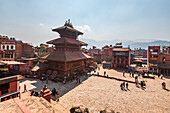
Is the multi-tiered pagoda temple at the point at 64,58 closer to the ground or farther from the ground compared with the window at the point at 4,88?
farther from the ground

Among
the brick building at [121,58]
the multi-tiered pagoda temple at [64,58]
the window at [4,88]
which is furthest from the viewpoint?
the brick building at [121,58]

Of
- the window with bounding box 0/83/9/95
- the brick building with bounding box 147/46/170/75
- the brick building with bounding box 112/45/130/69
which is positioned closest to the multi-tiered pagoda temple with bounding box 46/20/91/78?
the window with bounding box 0/83/9/95

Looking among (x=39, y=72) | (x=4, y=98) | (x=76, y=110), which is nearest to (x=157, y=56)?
(x=76, y=110)

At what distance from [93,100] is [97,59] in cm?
4286

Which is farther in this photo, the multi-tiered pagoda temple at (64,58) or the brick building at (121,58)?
the brick building at (121,58)

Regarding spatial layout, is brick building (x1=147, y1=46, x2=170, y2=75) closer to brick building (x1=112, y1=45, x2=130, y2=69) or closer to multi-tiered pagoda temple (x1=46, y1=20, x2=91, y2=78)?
brick building (x1=112, y1=45, x2=130, y2=69)

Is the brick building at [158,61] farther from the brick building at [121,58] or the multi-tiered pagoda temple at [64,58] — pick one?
the multi-tiered pagoda temple at [64,58]

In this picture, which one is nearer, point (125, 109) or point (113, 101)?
point (125, 109)

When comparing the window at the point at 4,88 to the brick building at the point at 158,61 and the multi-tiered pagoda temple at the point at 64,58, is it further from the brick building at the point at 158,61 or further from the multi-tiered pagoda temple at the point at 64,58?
the brick building at the point at 158,61

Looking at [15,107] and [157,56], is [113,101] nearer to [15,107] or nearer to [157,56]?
[15,107]

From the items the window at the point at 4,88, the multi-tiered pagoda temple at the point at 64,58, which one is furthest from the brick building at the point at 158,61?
the window at the point at 4,88

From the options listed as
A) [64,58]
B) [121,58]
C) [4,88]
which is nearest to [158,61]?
[121,58]

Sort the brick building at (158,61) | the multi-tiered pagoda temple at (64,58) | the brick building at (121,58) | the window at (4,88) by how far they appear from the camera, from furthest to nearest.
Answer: the brick building at (121,58)
the brick building at (158,61)
the multi-tiered pagoda temple at (64,58)
the window at (4,88)

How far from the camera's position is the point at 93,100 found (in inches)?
457
